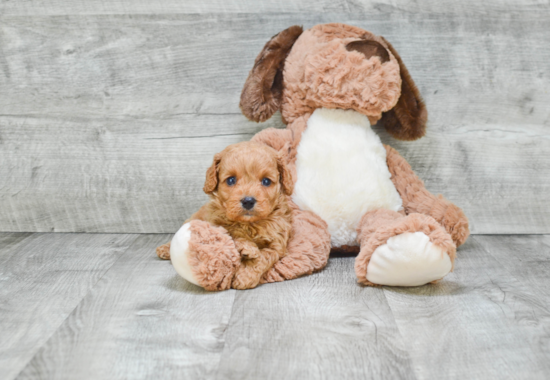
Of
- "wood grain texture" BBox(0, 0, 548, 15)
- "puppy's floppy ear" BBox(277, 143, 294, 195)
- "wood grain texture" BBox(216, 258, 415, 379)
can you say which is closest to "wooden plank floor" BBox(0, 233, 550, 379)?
"wood grain texture" BBox(216, 258, 415, 379)

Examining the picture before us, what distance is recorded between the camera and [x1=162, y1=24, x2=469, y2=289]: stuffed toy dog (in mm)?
1236

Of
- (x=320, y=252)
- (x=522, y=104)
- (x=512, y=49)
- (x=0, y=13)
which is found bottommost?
(x=320, y=252)

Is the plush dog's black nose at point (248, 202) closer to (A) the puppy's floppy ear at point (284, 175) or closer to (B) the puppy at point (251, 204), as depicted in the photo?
(B) the puppy at point (251, 204)

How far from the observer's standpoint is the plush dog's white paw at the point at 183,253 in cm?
104

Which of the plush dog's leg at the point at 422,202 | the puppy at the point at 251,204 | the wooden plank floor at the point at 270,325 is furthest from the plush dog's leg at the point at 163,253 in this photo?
the plush dog's leg at the point at 422,202

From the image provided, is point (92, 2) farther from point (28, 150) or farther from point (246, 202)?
point (246, 202)

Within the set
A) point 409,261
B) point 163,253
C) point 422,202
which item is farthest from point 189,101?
point 409,261

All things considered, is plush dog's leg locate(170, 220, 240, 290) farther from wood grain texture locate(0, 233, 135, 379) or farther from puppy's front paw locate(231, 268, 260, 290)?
wood grain texture locate(0, 233, 135, 379)

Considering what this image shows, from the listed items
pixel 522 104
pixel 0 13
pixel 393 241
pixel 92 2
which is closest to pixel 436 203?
pixel 393 241

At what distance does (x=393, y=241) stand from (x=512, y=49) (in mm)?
815

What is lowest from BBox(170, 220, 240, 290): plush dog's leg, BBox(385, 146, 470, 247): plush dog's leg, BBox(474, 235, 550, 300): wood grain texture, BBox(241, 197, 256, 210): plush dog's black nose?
BBox(474, 235, 550, 300): wood grain texture

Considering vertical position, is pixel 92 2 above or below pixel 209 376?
above

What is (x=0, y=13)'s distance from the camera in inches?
59.2

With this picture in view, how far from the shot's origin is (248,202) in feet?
3.50
